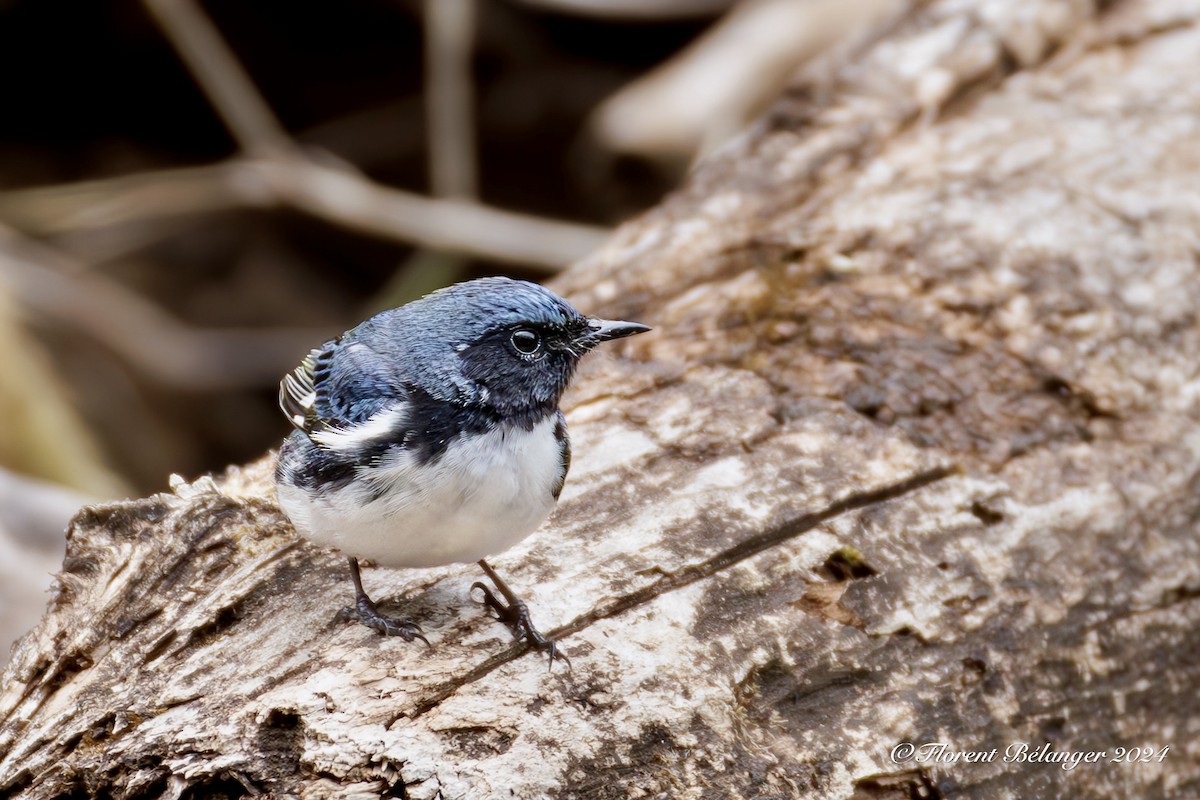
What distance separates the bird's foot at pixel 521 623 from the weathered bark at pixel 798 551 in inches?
1.8

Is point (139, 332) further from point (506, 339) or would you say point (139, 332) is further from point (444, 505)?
point (444, 505)

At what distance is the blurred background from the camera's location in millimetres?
8516

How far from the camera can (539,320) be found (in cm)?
353

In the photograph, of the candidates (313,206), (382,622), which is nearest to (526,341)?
(382,622)

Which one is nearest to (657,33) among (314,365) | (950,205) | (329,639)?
(950,205)

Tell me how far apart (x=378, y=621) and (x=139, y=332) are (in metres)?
6.39

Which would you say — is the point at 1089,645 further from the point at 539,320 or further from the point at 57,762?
the point at 57,762

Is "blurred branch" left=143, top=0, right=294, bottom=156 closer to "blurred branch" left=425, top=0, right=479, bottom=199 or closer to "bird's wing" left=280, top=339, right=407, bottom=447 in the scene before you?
"blurred branch" left=425, top=0, right=479, bottom=199

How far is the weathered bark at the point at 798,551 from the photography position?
316cm

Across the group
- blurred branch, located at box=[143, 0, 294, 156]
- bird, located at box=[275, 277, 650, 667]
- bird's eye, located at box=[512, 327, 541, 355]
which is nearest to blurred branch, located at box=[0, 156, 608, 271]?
blurred branch, located at box=[143, 0, 294, 156]

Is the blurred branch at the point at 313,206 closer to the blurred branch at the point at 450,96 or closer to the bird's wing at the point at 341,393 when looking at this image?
the blurred branch at the point at 450,96

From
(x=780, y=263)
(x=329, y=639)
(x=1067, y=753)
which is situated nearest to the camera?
(x=329, y=639)

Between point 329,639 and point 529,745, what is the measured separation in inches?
26.4

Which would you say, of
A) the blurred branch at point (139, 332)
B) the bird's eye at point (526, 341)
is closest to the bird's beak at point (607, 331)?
the bird's eye at point (526, 341)
